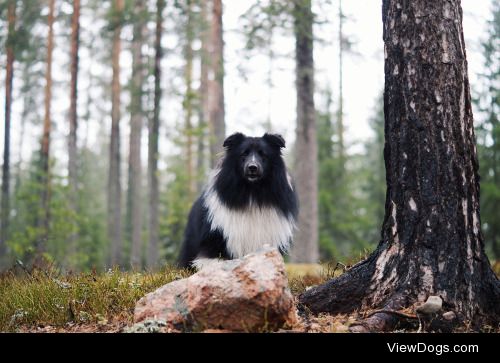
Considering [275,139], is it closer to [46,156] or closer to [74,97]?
[46,156]

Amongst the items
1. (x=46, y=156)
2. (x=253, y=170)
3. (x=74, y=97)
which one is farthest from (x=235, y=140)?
(x=74, y=97)

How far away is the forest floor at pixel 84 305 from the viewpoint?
4602mm

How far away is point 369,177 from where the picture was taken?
26156mm

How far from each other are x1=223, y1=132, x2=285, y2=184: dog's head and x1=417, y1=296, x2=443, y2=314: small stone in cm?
296

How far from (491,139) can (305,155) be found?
8.07 meters

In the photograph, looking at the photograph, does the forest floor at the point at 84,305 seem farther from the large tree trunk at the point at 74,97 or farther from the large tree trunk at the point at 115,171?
the large tree trunk at the point at 115,171

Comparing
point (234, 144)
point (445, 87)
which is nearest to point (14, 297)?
point (234, 144)

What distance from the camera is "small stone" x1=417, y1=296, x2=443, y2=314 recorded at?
13.7ft

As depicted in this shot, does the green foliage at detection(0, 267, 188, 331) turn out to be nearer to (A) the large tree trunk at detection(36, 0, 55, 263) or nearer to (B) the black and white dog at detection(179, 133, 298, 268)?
(B) the black and white dog at detection(179, 133, 298, 268)

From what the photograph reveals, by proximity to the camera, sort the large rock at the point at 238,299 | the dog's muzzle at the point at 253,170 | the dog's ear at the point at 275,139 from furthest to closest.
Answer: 1. the dog's ear at the point at 275,139
2. the dog's muzzle at the point at 253,170
3. the large rock at the point at 238,299

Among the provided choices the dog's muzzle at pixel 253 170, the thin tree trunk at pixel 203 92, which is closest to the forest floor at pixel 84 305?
the dog's muzzle at pixel 253 170

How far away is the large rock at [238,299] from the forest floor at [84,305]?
0.97 feet
